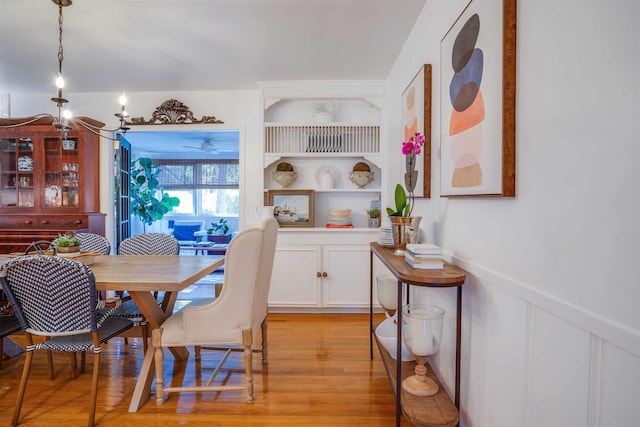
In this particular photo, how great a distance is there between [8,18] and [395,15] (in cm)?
272

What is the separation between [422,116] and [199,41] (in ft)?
6.24

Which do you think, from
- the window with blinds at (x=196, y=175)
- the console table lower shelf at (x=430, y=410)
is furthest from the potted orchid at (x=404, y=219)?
the window with blinds at (x=196, y=175)

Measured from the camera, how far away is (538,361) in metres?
0.99

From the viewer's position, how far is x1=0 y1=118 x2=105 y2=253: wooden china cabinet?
11.8 feet

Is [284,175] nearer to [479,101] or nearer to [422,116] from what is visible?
[422,116]

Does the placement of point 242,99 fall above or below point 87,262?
above

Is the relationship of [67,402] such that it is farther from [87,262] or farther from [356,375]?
[356,375]

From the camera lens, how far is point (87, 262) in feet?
7.28

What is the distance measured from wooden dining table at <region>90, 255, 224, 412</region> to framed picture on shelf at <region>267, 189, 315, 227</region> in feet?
3.94

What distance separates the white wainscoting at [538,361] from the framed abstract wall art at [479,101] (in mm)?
387

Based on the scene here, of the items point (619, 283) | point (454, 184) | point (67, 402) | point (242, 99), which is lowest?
point (67, 402)

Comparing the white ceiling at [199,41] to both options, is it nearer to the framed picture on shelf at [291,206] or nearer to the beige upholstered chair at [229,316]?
the framed picture on shelf at [291,206]

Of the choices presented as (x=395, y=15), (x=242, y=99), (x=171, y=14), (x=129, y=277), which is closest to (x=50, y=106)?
(x=242, y=99)

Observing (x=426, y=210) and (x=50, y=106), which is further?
(x=50, y=106)
